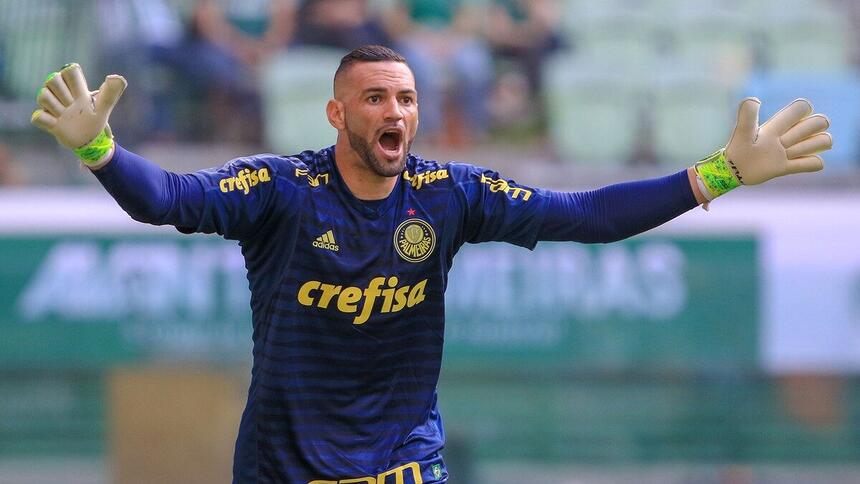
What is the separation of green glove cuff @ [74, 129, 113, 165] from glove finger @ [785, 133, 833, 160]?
6.39 ft

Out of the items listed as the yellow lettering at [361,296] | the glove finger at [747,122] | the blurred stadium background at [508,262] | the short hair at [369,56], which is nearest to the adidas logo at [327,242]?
the yellow lettering at [361,296]

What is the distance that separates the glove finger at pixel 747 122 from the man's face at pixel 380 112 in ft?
3.13

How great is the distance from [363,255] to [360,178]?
0.23 metres

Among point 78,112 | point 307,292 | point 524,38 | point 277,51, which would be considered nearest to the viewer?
point 78,112

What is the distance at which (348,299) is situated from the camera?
13.2ft

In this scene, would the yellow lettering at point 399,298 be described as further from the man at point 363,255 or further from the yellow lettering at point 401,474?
the yellow lettering at point 401,474

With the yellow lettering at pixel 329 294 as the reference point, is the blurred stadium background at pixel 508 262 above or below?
above

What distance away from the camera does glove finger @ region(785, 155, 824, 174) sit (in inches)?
159

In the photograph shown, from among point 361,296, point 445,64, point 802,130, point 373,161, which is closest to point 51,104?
point 373,161

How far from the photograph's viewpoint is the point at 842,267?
30.3 ft

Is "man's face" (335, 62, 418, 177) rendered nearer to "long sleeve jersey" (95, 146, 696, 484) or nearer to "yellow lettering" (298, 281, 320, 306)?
"long sleeve jersey" (95, 146, 696, 484)

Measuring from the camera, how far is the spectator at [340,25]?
30.9 feet

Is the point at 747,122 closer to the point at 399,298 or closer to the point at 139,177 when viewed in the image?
the point at 399,298

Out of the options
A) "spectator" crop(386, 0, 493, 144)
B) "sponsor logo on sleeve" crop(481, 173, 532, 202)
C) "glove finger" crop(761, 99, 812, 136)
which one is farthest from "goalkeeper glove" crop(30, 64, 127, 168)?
"spectator" crop(386, 0, 493, 144)
